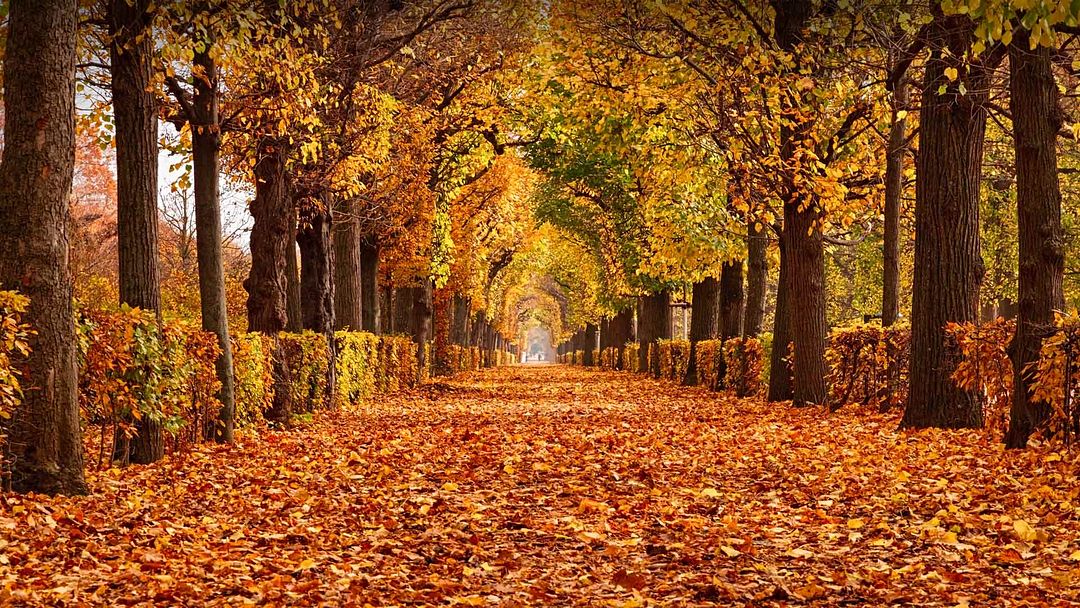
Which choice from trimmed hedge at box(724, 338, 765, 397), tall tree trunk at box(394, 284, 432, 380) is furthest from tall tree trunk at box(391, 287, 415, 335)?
trimmed hedge at box(724, 338, 765, 397)

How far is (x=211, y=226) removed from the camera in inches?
503

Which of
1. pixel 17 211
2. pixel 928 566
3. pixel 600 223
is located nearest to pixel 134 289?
pixel 17 211

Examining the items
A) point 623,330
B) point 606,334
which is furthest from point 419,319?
point 606,334

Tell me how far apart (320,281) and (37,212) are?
36.3 feet

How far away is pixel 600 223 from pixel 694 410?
628 inches

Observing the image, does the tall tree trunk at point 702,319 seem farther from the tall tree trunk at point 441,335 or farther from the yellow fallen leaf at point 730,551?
the yellow fallen leaf at point 730,551

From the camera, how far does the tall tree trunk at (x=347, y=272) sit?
73.4 ft

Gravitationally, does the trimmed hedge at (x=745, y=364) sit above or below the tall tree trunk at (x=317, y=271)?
below

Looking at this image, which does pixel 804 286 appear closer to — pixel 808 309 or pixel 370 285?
pixel 808 309

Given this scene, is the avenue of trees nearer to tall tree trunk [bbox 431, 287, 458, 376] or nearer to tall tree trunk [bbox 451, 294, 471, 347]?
tall tree trunk [bbox 431, 287, 458, 376]

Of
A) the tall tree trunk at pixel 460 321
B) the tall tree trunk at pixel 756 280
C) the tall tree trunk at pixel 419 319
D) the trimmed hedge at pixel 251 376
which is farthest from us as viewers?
the tall tree trunk at pixel 460 321

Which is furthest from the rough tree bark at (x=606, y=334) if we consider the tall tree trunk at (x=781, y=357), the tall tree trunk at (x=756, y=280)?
the tall tree trunk at (x=781, y=357)

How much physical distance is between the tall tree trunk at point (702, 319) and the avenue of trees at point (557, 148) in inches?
5.6

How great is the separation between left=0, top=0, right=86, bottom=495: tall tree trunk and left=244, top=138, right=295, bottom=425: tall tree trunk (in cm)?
714
